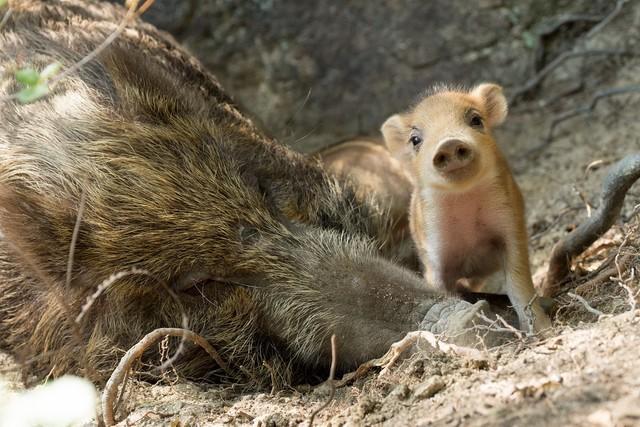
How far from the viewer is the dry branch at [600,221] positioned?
3.39m

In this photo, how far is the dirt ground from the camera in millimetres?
2139

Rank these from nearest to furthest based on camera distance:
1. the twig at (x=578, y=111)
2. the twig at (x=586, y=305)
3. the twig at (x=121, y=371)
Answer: the twig at (x=586, y=305) < the twig at (x=121, y=371) < the twig at (x=578, y=111)

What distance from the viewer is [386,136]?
377 cm

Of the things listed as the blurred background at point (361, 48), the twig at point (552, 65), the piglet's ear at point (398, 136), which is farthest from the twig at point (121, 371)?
the twig at point (552, 65)

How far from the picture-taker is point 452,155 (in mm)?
3051

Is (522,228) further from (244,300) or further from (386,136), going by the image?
(244,300)

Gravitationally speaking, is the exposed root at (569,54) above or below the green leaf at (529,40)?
below

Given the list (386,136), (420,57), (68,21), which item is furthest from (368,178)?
(68,21)

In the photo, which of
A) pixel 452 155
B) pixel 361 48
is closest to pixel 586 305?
pixel 452 155

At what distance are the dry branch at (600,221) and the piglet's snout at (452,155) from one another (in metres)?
0.75

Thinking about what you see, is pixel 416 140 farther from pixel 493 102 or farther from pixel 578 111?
pixel 578 111

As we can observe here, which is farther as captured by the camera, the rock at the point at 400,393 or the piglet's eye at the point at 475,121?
the piglet's eye at the point at 475,121

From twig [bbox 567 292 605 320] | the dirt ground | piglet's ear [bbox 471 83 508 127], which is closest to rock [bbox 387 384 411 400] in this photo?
the dirt ground

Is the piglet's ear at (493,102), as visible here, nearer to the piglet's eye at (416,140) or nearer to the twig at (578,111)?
the piglet's eye at (416,140)
